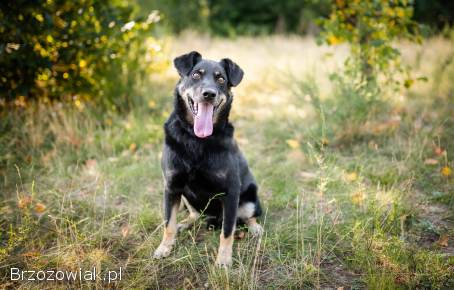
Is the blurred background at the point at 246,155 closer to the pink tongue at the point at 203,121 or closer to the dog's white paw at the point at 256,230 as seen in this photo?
the dog's white paw at the point at 256,230

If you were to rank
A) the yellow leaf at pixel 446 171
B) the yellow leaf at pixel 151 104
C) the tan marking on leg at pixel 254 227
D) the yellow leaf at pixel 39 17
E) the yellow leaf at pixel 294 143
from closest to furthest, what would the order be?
the tan marking on leg at pixel 254 227, the yellow leaf at pixel 446 171, the yellow leaf at pixel 39 17, the yellow leaf at pixel 294 143, the yellow leaf at pixel 151 104

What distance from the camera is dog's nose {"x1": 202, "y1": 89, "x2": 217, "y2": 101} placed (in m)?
3.20

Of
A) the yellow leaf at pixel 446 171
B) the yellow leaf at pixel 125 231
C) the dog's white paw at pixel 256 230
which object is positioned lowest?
the yellow leaf at pixel 125 231

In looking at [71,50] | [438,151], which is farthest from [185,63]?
[438,151]

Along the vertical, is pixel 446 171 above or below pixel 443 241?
above

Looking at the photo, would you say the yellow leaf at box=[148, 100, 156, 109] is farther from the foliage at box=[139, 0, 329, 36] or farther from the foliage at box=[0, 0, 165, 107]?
the foliage at box=[139, 0, 329, 36]

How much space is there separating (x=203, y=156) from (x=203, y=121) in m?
0.28

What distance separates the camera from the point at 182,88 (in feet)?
11.1

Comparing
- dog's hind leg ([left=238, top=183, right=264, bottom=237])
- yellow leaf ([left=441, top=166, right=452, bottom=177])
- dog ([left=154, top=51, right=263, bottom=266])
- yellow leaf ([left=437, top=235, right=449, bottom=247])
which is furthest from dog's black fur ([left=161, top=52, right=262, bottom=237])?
yellow leaf ([left=441, top=166, right=452, bottom=177])

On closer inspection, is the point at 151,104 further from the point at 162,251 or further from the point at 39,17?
the point at 162,251

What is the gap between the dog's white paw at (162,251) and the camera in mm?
3344

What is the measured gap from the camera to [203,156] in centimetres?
327

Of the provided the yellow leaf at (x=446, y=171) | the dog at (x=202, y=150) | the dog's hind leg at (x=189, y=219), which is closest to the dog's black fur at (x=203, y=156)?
the dog at (x=202, y=150)

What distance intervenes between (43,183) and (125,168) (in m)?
0.92
